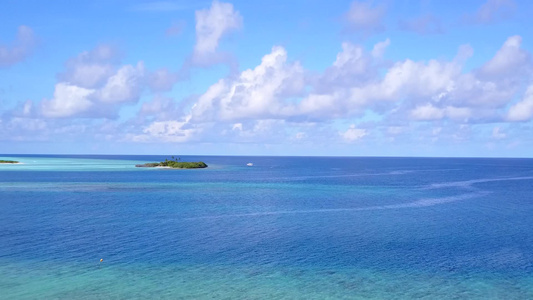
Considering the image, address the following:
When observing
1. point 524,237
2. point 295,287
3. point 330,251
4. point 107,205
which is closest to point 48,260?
point 295,287

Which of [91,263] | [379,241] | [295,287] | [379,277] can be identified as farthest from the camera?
[379,241]

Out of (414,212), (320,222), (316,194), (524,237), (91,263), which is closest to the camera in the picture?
(91,263)

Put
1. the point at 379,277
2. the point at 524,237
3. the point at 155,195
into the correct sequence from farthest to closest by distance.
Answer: the point at 155,195, the point at 524,237, the point at 379,277

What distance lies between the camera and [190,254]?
41688 mm

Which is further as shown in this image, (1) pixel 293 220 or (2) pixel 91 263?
(1) pixel 293 220

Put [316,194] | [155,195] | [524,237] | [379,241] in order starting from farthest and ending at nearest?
1. [316,194]
2. [155,195]
3. [524,237]
4. [379,241]

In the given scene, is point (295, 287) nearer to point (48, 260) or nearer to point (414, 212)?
point (48, 260)

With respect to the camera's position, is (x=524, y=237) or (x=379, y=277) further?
(x=524, y=237)

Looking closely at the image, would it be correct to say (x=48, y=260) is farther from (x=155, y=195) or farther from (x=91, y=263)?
(x=155, y=195)

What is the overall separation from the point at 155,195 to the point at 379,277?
61358 mm

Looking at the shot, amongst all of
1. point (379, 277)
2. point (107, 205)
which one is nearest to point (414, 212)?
point (379, 277)

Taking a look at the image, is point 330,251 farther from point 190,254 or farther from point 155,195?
point 155,195

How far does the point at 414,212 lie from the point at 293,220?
20.4 metres

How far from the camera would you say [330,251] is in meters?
43.3
